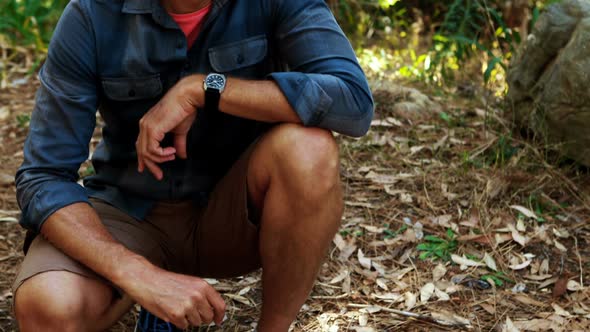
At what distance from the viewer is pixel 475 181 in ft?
11.7

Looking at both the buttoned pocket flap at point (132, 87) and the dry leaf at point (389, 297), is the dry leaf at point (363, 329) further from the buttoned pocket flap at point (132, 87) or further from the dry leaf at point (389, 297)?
the buttoned pocket flap at point (132, 87)

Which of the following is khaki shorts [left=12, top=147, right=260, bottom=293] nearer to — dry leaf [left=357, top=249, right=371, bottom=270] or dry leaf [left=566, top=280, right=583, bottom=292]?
dry leaf [left=357, top=249, right=371, bottom=270]

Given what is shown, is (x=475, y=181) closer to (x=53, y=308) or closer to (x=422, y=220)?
(x=422, y=220)

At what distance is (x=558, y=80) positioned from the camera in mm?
3604

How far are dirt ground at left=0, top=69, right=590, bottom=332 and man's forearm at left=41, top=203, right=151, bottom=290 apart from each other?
0.73 meters

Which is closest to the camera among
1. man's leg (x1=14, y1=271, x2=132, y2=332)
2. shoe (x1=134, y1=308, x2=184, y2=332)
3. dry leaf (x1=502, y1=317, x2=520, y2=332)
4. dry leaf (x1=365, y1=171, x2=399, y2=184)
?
man's leg (x1=14, y1=271, x2=132, y2=332)

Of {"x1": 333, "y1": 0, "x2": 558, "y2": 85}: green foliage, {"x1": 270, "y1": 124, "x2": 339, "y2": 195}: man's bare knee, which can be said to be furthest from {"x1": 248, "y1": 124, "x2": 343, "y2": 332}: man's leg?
{"x1": 333, "y1": 0, "x2": 558, "y2": 85}: green foliage

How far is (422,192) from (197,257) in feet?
4.68

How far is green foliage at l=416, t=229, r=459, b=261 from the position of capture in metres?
3.17

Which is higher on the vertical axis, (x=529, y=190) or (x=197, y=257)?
(x=197, y=257)

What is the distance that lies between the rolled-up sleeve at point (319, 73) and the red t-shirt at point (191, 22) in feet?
0.74

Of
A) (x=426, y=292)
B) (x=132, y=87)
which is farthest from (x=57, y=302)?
(x=426, y=292)

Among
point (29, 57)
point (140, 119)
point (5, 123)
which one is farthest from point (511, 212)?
point (29, 57)

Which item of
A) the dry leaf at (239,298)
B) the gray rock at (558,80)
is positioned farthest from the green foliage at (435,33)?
the dry leaf at (239,298)
